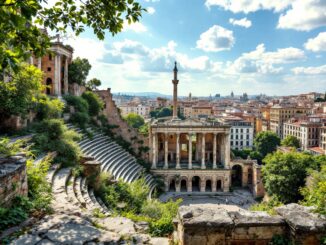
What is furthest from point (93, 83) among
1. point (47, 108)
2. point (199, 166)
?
point (47, 108)

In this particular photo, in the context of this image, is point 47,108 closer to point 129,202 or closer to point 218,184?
point 129,202

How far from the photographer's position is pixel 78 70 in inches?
1247

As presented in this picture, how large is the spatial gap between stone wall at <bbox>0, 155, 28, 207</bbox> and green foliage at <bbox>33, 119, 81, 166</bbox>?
516cm

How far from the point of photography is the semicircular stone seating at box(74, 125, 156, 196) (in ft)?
64.0

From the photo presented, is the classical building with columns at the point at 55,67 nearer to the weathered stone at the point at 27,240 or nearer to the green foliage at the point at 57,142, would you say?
the green foliage at the point at 57,142

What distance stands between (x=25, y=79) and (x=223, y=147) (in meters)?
26.6

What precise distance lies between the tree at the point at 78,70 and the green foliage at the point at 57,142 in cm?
1812

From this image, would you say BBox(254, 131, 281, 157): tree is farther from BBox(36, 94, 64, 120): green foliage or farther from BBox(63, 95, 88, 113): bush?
BBox(36, 94, 64, 120): green foliage

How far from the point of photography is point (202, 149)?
33.8 metres

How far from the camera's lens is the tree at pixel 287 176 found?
22953mm

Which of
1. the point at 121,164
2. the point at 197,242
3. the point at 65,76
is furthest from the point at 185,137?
the point at 197,242

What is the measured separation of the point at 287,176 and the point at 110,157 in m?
15.5

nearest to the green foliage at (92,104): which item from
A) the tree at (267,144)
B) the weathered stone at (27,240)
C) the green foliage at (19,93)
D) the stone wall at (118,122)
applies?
the stone wall at (118,122)

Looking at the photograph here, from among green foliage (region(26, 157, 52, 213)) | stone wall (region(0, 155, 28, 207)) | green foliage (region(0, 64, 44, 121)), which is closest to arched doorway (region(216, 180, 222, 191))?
green foliage (region(0, 64, 44, 121))
